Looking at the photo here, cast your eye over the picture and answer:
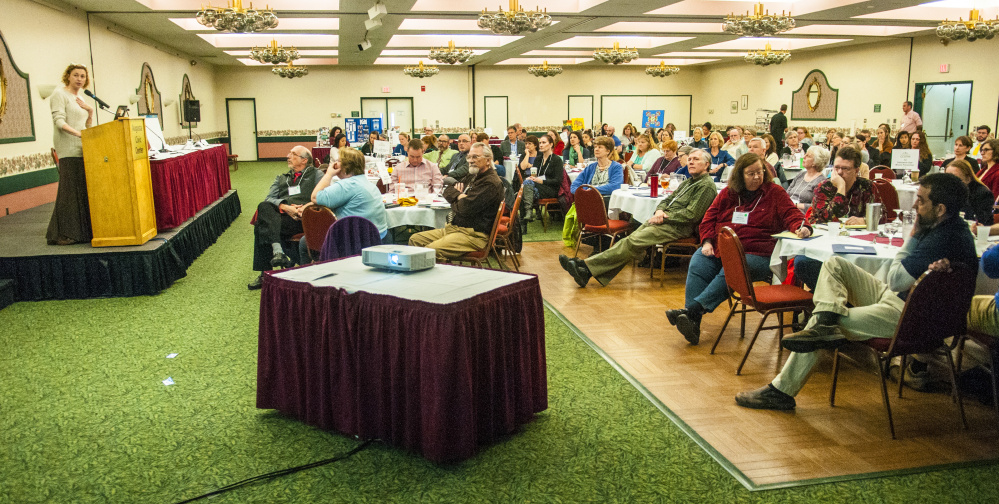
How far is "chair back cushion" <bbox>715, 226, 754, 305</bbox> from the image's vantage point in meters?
3.94

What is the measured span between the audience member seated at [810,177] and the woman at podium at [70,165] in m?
6.29

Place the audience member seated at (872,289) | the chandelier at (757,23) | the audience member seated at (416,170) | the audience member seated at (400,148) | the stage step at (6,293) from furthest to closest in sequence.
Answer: the audience member seated at (400,148) < the chandelier at (757,23) < the audience member seated at (416,170) < the stage step at (6,293) < the audience member seated at (872,289)

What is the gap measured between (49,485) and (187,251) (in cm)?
474

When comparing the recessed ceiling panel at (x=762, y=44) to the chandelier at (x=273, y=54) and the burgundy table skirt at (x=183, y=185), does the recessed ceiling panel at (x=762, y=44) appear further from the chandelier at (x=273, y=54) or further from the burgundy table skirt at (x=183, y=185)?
the burgundy table skirt at (x=183, y=185)

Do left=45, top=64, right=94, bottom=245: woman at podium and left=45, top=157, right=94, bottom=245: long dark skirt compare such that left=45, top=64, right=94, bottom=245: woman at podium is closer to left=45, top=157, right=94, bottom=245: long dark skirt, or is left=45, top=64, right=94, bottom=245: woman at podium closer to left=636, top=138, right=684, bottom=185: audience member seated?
left=45, top=157, right=94, bottom=245: long dark skirt

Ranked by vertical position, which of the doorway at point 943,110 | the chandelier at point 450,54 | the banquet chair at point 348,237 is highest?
the chandelier at point 450,54

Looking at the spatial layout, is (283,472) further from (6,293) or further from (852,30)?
(852,30)

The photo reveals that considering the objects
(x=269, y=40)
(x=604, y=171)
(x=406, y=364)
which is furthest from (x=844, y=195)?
(x=269, y=40)

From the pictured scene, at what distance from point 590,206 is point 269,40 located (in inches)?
494

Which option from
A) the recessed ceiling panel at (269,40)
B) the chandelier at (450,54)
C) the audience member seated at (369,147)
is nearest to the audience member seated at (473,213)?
the audience member seated at (369,147)

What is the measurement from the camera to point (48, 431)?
345cm

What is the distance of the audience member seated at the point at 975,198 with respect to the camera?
5000 mm

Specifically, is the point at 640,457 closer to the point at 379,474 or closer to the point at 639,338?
the point at 379,474

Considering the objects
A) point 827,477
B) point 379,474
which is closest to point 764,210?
point 827,477
